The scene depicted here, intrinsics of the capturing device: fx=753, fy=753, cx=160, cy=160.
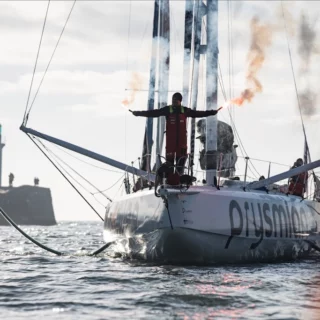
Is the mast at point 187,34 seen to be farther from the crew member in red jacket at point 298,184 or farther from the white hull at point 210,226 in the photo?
the white hull at point 210,226

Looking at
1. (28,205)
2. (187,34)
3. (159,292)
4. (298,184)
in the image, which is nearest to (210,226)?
(159,292)

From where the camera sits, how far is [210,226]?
15180mm

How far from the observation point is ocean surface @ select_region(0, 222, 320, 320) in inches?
368

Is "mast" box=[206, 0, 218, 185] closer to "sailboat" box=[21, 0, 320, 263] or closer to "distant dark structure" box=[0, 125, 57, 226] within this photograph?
"sailboat" box=[21, 0, 320, 263]

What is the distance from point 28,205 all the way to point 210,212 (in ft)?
449

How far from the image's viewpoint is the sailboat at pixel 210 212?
49.2ft

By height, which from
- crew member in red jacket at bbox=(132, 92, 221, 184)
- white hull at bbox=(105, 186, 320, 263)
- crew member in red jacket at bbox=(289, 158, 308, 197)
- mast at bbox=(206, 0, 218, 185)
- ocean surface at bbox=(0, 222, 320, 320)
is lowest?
ocean surface at bbox=(0, 222, 320, 320)

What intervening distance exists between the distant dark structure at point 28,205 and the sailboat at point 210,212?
410 ft

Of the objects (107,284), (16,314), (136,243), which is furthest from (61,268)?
(16,314)

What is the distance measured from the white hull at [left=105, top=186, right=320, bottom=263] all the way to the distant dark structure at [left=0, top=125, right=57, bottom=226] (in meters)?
128

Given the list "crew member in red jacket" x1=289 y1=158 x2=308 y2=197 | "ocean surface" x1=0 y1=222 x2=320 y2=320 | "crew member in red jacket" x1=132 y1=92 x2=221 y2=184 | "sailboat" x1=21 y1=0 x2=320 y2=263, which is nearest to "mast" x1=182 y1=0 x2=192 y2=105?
"sailboat" x1=21 y1=0 x2=320 y2=263

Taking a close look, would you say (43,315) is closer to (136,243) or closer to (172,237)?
(172,237)

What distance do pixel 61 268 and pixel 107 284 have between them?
395 centimetres

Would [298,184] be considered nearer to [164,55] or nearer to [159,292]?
[164,55]
